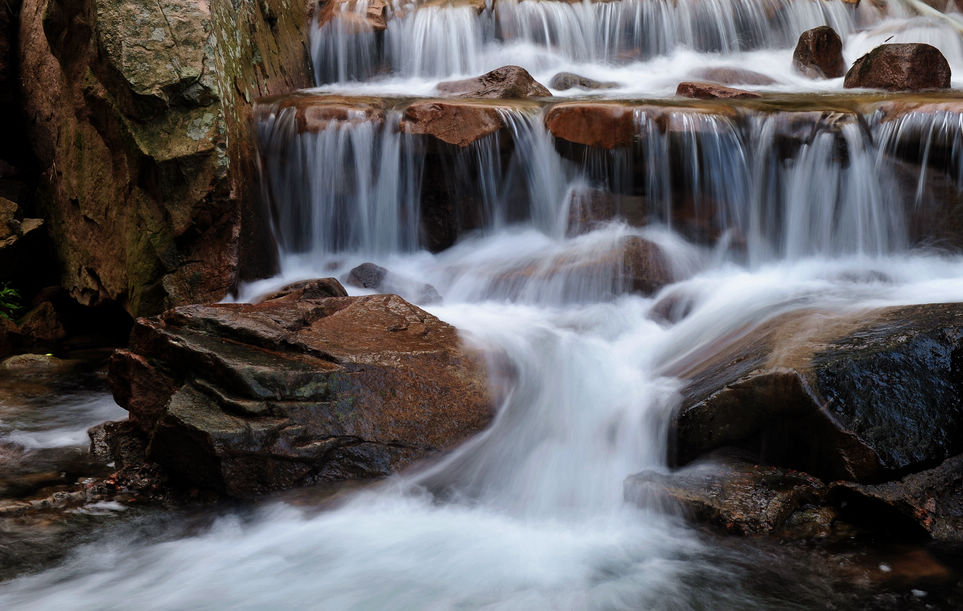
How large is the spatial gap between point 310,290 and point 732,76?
701 centimetres

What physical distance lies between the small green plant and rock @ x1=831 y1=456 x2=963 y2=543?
288 inches

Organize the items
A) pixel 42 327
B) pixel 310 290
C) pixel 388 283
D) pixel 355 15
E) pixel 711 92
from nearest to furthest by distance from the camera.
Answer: pixel 310 290, pixel 388 283, pixel 42 327, pixel 711 92, pixel 355 15

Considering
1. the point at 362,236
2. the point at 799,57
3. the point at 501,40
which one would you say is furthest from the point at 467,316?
the point at 799,57

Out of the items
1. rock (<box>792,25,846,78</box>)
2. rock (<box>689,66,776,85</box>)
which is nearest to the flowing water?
rock (<box>792,25,846,78</box>)

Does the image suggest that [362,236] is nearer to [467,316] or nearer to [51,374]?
[467,316]

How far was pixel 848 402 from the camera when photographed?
3.70 meters

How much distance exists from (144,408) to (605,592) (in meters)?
2.94

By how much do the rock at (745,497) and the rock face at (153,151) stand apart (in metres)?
3.95

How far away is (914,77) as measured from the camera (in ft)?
28.0

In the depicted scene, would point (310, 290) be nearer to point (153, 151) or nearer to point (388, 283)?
point (388, 283)

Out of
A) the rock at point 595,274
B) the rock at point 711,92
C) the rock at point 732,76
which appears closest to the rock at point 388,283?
the rock at point 595,274

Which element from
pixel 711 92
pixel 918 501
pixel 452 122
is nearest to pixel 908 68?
pixel 711 92

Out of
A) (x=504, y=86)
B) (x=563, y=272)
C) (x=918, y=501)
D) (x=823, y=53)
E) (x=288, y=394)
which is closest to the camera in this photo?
(x=918, y=501)

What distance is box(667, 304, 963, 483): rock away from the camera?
3637mm
